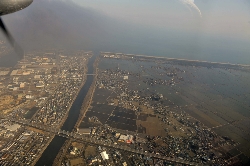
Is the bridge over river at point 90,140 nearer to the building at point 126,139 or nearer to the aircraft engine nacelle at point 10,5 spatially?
the building at point 126,139

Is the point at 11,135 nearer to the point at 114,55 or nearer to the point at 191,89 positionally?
the point at 191,89

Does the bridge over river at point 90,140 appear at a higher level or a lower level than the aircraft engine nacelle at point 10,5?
lower

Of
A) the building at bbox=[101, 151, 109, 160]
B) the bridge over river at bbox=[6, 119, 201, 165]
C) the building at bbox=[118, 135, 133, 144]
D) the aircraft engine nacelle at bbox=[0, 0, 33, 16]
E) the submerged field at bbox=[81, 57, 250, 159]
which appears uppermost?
the aircraft engine nacelle at bbox=[0, 0, 33, 16]

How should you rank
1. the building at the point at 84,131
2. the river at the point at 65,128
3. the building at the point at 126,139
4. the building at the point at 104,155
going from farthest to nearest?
the building at the point at 84,131
the building at the point at 126,139
the river at the point at 65,128
the building at the point at 104,155

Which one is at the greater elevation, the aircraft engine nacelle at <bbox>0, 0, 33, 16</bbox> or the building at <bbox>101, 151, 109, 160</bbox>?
the aircraft engine nacelle at <bbox>0, 0, 33, 16</bbox>

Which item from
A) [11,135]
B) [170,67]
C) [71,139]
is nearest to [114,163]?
[71,139]

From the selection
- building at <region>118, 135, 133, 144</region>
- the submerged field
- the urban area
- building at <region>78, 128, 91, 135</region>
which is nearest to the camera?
the urban area

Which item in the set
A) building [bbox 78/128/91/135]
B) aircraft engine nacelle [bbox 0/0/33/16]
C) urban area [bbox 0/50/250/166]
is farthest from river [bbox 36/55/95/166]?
aircraft engine nacelle [bbox 0/0/33/16]

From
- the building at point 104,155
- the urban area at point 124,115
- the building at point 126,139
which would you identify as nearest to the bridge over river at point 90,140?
the urban area at point 124,115

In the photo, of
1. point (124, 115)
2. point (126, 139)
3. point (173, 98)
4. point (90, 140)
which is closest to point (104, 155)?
point (90, 140)

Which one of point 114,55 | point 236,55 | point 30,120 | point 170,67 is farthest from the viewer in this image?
point 236,55

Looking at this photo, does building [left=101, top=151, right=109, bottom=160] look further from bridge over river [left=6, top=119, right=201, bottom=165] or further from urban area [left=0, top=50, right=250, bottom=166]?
bridge over river [left=6, top=119, right=201, bottom=165]
